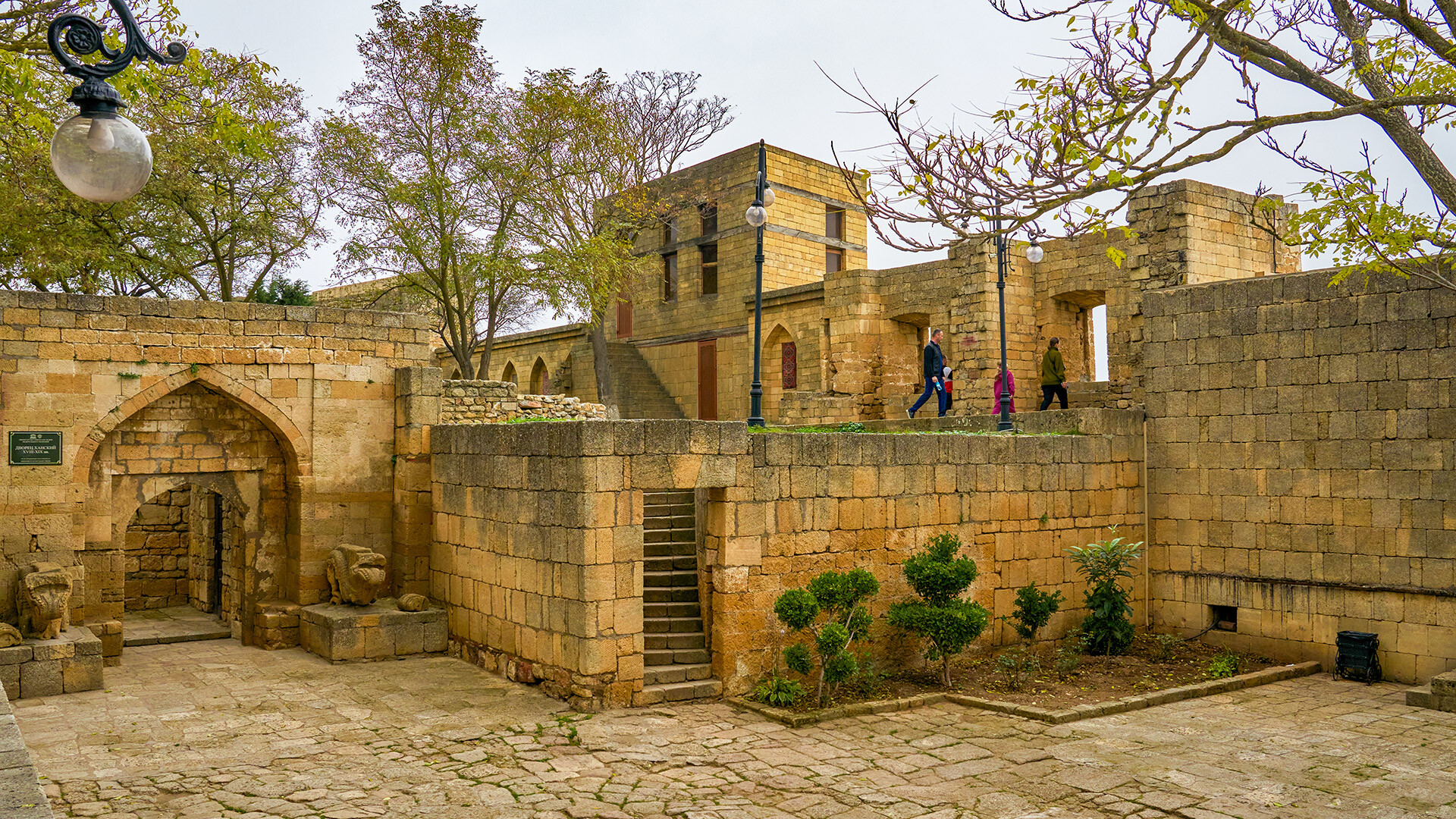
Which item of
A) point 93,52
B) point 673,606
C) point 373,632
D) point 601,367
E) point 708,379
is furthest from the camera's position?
point 708,379

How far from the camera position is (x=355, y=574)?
459 inches

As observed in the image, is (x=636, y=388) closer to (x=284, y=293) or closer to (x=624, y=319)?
(x=624, y=319)

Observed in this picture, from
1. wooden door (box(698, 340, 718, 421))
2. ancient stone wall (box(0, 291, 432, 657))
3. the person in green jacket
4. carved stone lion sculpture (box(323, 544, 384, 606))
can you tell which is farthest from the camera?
wooden door (box(698, 340, 718, 421))

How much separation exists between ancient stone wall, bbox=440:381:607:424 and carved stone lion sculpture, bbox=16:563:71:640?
439 centimetres

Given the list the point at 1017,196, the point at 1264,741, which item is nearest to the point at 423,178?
the point at 1017,196

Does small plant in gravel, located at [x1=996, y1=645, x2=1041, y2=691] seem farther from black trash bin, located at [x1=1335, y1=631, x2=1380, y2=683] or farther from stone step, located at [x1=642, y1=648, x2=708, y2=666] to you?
black trash bin, located at [x1=1335, y1=631, x2=1380, y2=683]

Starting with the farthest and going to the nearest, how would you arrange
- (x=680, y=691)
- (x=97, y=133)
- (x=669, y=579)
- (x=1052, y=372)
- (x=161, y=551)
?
1. (x=161, y=551)
2. (x=1052, y=372)
3. (x=669, y=579)
4. (x=680, y=691)
5. (x=97, y=133)

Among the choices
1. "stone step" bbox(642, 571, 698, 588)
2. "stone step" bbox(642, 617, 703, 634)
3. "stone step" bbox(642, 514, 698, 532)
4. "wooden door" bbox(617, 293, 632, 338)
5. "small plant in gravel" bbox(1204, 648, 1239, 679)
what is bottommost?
"small plant in gravel" bbox(1204, 648, 1239, 679)

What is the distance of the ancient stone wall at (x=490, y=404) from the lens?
14008 millimetres

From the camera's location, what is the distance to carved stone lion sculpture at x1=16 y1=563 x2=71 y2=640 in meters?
9.95

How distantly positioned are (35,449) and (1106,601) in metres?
11.3

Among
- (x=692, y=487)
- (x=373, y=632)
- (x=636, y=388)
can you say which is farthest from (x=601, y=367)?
(x=692, y=487)

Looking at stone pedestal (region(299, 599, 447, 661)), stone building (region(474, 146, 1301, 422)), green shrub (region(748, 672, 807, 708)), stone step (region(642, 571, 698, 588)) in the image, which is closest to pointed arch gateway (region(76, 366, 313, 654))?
stone pedestal (region(299, 599, 447, 661))

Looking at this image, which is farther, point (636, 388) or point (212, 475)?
point (636, 388)
